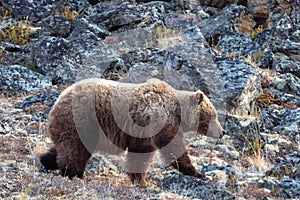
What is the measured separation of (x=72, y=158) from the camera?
23.5ft

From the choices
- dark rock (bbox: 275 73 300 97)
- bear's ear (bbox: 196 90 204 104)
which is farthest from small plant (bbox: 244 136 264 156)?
dark rock (bbox: 275 73 300 97)

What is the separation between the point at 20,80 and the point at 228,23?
22.4ft

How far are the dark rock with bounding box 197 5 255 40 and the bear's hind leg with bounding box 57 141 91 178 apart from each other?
9.19 m

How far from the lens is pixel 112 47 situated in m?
14.3

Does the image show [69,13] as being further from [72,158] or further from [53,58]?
[72,158]

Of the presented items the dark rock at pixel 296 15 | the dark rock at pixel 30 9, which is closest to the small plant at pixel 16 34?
the dark rock at pixel 30 9

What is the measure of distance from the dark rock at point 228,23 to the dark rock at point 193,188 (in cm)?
909

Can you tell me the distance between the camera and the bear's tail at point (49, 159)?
24.4 ft

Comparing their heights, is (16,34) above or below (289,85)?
above

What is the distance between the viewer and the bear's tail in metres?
7.44

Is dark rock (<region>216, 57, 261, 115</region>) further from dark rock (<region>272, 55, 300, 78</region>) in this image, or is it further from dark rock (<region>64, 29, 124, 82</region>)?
dark rock (<region>64, 29, 124, 82</region>)

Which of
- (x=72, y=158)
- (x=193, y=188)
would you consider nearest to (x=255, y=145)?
(x=193, y=188)

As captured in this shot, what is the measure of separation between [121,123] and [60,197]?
6.37 ft

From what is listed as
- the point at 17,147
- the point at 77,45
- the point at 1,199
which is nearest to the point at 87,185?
the point at 1,199
